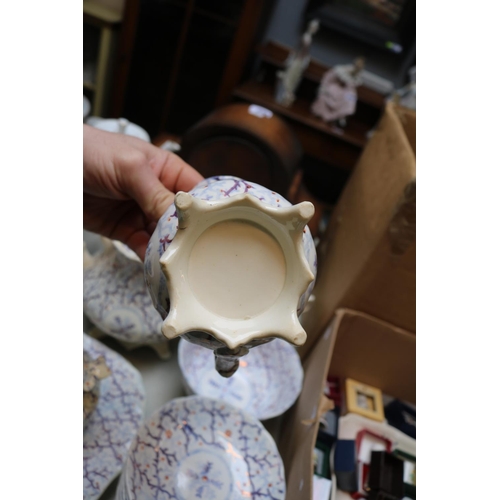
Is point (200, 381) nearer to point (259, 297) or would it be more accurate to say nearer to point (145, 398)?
point (145, 398)

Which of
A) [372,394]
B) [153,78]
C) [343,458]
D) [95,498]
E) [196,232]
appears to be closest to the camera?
[196,232]

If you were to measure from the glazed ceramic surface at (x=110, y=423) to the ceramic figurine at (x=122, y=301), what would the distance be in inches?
2.1

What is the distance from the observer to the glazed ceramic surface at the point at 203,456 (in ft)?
2.41

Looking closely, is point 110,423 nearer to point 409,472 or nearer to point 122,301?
point 122,301

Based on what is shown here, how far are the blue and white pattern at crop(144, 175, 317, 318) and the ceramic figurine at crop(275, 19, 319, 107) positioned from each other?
1.48m

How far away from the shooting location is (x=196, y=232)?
456 mm

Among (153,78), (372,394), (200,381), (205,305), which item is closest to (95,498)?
(200,381)

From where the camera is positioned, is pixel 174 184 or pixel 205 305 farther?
pixel 174 184

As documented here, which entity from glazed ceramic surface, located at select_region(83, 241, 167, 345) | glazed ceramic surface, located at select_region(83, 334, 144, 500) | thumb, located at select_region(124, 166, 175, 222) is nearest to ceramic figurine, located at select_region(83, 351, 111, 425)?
glazed ceramic surface, located at select_region(83, 334, 144, 500)

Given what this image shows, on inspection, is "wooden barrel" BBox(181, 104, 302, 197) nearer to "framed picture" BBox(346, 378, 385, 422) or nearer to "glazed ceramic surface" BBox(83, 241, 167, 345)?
"glazed ceramic surface" BBox(83, 241, 167, 345)

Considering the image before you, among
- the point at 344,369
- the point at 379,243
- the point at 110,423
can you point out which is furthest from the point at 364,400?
the point at 110,423

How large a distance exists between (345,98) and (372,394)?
1.22 metres

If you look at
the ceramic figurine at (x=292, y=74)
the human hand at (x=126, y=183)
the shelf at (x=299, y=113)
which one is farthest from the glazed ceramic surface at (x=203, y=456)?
the ceramic figurine at (x=292, y=74)

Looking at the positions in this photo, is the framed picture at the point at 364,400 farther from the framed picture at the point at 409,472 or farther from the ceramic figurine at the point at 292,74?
the ceramic figurine at the point at 292,74
